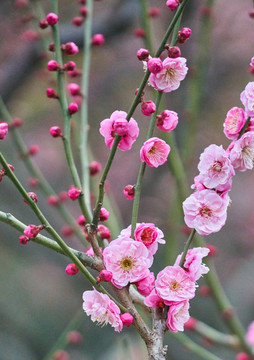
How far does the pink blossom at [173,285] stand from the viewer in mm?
1042

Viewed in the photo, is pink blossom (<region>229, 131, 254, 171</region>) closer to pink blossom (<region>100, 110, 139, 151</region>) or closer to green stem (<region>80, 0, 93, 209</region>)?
pink blossom (<region>100, 110, 139, 151</region>)

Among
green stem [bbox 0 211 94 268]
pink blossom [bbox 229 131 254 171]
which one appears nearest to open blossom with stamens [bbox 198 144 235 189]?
pink blossom [bbox 229 131 254 171]

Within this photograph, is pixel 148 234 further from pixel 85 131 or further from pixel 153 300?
pixel 85 131

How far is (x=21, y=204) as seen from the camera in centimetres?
402

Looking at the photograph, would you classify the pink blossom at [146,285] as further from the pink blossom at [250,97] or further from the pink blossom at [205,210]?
the pink blossom at [250,97]

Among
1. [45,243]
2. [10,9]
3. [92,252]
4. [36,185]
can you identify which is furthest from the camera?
[10,9]

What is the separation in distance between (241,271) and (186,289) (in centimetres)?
355

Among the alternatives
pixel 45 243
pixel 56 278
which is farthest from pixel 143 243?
pixel 56 278

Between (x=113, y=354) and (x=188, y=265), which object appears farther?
(x=113, y=354)

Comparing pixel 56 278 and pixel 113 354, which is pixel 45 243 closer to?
pixel 113 354

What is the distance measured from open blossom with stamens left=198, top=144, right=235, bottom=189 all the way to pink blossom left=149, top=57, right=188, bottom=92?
13 centimetres

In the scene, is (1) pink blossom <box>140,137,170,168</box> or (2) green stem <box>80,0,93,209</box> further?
(2) green stem <box>80,0,93,209</box>

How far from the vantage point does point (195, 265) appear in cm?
106

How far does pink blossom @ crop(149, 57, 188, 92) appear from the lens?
3.36ft
